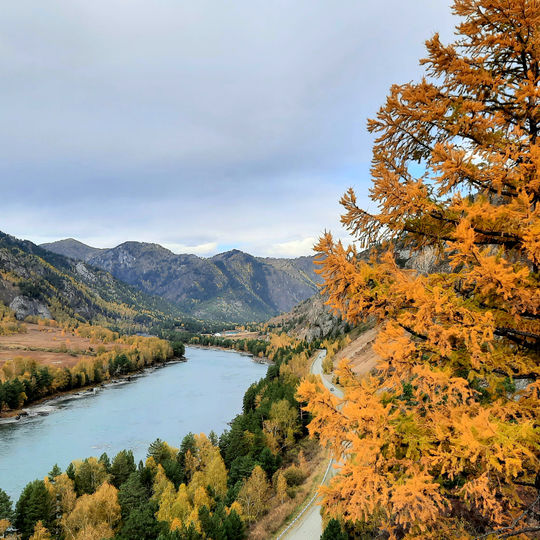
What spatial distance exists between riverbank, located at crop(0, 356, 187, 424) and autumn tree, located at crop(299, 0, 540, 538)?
300ft

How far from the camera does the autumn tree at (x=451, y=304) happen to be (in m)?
5.08

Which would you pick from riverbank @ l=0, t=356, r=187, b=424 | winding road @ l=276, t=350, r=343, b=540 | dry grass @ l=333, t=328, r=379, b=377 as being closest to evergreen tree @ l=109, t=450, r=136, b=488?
winding road @ l=276, t=350, r=343, b=540

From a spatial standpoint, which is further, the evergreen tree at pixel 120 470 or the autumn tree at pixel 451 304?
the evergreen tree at pixel 120 470

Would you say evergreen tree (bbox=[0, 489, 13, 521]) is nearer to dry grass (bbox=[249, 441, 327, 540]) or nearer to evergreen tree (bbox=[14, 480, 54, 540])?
evergreen tree (bbox=[14, 480, 54, 540])

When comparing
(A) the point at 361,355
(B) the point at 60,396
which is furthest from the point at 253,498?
(B) the point at 60,396

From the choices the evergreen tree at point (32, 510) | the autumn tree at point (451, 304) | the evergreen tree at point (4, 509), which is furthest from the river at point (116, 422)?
the autumn tree at point (451, 304)

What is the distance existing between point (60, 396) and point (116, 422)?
34070mm

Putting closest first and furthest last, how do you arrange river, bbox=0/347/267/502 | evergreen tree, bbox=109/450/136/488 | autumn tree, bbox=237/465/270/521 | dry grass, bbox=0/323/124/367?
autumn tree, bbox=237/465/270/521 → evergreen tree, bbox=109/450/136/488 → river, bbox=0/347/267/502 → dry grass, bbox=0/323/124/367

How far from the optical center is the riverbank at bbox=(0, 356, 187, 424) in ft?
244

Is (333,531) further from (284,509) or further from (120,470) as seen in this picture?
(120,470)

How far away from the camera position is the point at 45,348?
141m

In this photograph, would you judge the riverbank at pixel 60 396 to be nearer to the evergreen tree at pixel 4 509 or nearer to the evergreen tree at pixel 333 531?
the evergreen tree at pixel 4 509

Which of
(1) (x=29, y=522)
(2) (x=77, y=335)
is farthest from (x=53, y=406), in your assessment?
(2) (x=77, y=335)

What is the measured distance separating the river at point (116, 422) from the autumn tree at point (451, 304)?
2102 inches
